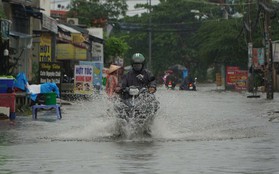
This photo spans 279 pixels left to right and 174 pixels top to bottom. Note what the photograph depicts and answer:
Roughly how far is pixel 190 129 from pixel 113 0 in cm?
6478

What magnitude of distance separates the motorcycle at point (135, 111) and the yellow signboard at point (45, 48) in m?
27.0

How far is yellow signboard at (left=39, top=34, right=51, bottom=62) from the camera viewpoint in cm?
4334

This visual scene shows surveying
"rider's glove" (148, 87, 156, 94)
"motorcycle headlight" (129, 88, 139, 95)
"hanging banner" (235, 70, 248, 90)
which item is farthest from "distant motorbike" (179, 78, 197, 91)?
"motorcycle headlight" (129, 88, 139, 95)

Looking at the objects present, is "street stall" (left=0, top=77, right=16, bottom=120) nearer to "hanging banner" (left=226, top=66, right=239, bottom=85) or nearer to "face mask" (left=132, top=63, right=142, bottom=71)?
"face mask" (left=132, top=63, right=142, bottom=71)

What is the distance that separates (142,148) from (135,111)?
7.92 feet

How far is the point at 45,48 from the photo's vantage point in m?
43.7

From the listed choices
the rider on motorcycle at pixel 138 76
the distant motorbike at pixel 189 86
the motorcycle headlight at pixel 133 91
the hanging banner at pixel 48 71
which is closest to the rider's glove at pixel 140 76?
the rider on motorcycle at pixel 138 76

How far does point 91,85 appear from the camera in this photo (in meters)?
37.5

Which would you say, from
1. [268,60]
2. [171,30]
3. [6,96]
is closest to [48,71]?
[6,96]

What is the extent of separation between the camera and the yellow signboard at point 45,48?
43.3m

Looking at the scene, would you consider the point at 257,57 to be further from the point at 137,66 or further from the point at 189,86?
the point at 137,66

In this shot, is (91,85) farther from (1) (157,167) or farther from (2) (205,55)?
(2) (205,55)

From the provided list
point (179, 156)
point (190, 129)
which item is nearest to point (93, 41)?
point (190, 129)

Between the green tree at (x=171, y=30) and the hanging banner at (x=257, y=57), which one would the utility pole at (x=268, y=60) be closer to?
the hanging banner at (x=257, y=57)
